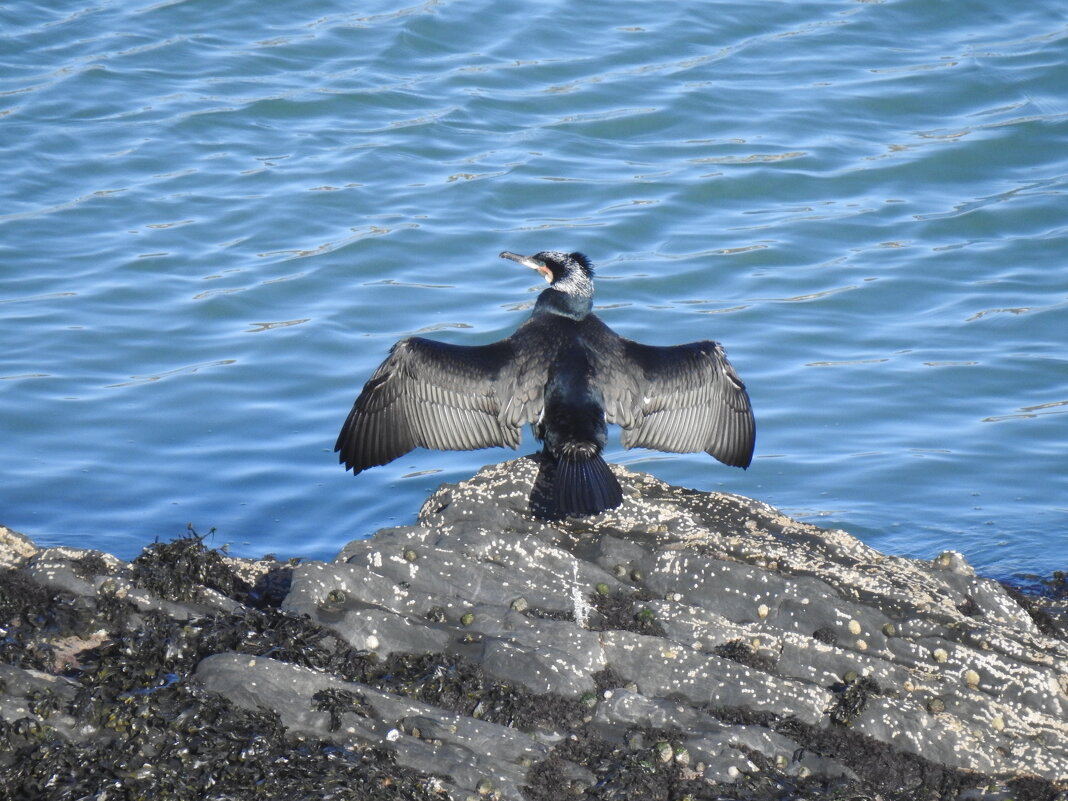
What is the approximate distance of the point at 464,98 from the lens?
45.5 feet

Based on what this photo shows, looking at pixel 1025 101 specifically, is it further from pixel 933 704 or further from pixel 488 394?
pixel 933 704

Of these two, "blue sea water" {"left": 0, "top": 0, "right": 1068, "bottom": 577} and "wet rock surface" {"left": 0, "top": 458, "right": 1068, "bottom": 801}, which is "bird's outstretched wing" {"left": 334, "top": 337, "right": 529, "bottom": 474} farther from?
"blue sea water" {"left": 0, "top": 0, "right": 1068, "bottom": 577}

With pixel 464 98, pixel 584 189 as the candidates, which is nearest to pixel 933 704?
pixel 584 189

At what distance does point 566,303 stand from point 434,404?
79 cm

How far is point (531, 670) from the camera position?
4.21m

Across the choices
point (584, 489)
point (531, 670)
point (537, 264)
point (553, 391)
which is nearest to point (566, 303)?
point (537, 264)

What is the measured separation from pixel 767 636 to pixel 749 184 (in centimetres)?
845

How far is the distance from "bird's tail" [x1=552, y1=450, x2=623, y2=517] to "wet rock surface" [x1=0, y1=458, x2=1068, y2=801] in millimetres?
123

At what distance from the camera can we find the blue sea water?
8.31 meters

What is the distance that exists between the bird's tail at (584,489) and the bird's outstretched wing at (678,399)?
0.80 m

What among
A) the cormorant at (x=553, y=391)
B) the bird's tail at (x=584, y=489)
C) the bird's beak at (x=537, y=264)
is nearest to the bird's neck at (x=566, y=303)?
the cormorant at (x=553, y=391)

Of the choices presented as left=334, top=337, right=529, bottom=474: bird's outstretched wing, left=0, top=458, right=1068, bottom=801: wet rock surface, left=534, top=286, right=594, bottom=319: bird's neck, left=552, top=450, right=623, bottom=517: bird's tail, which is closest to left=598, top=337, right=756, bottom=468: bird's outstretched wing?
left=534, top=286, right=594, bottom=319: bird's neck

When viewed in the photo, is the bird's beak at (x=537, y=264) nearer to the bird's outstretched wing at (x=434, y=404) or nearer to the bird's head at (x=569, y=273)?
the bird's head at (x=569, y=273)

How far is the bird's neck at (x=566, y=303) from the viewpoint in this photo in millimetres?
6344
